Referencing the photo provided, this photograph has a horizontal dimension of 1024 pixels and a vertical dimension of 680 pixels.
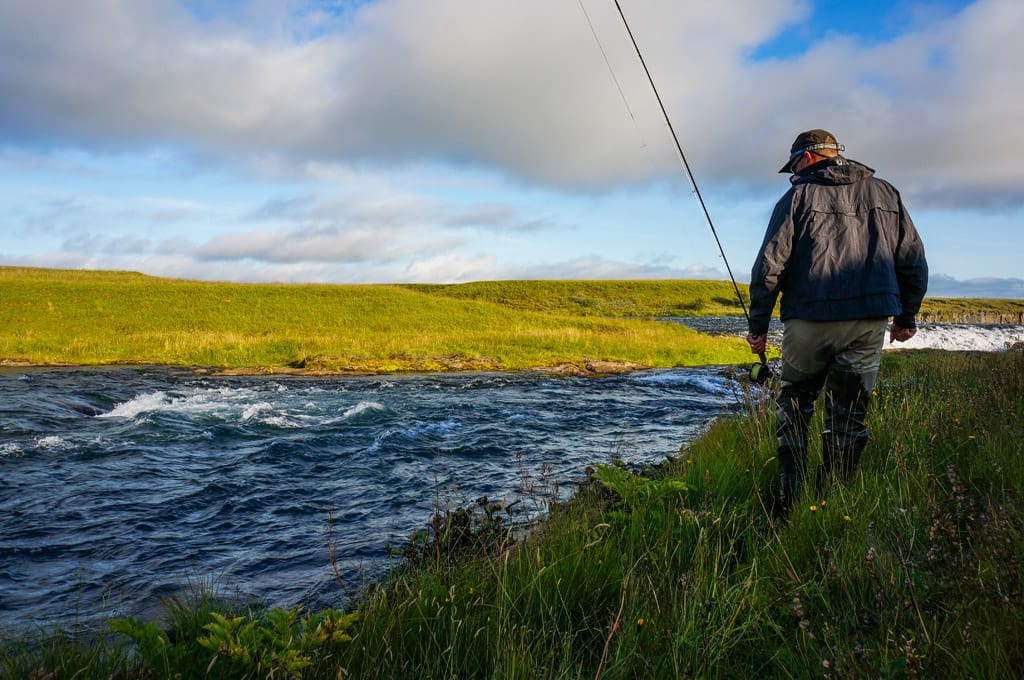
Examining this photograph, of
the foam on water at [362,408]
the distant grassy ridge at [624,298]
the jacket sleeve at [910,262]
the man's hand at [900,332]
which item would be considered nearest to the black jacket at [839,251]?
the jacket sleeve at [910,262]

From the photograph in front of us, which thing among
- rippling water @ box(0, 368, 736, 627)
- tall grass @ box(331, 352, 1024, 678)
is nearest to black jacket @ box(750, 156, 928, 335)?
tall grass @ box(331, 352, 1024, 678)

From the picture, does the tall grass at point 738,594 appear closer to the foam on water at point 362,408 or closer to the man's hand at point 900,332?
the man's hand at point 900,332

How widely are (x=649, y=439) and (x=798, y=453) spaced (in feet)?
21.0

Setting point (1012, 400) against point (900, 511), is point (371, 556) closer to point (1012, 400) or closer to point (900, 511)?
point (900, 511)

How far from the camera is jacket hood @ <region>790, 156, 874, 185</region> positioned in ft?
16.6

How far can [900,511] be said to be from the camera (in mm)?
4031

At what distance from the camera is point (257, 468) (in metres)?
9.61

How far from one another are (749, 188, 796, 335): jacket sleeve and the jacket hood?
213 millimetres

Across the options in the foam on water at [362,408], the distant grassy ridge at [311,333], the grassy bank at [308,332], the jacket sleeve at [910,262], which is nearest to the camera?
the jacket sleeve at [910,262]

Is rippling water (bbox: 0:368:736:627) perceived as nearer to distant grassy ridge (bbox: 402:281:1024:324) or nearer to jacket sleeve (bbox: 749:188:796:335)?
jacket sleeve (bbox: 749:188:796:335)

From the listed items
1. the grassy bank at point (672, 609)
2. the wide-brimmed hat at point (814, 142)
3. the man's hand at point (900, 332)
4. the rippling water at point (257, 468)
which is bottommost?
the rippling water at point (257, 468)

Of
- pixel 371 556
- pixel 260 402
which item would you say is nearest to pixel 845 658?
pixel 371 556

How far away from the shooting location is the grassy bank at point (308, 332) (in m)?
25.3

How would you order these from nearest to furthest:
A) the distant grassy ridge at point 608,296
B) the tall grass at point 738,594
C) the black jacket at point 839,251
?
the tall grass at point 738,594 → the black jacket at point 839,251 → the distant grassy ridge at point 608,296
